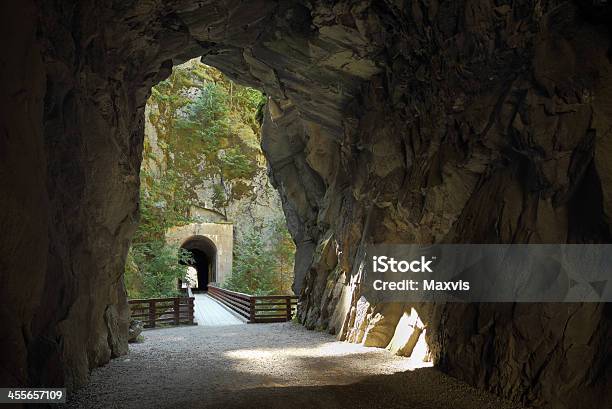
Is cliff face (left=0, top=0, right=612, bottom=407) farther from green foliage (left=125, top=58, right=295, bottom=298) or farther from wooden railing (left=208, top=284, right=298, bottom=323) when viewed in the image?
green foliage (left=125, top=58, right=295, bottom=298)

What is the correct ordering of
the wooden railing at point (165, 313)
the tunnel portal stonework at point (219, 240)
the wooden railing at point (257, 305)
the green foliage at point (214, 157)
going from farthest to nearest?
the tunnel portal stonework at point (219, 240)
the green foliage at point (214, 157)
the wooden railing at point (257, 305)
the wooden railing at point (165, 313)

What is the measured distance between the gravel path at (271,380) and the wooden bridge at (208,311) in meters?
4.13

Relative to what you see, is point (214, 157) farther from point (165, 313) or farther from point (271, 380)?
point (271, 380)

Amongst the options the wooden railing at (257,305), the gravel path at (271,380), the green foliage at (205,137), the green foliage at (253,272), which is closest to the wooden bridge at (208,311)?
the wooden railing at (257,305)

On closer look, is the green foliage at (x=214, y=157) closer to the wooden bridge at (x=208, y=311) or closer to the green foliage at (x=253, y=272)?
the green foliage at (x=253, y=272)

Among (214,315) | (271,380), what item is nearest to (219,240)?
(214,315)

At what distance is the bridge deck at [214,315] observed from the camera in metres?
16.1

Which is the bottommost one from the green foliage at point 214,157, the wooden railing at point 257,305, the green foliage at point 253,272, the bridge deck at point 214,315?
the bridge deck at point 214,315

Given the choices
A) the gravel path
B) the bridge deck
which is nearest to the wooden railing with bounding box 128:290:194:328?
→ the bridge deck

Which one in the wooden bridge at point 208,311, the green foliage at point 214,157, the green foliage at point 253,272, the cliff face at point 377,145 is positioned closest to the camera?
the cliff face at point 377,145

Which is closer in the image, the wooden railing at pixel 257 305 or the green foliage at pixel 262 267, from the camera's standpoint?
the wooden railing at pixel 257 305

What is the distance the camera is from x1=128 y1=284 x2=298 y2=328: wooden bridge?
47.1 feet

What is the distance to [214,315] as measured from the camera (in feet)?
58.4

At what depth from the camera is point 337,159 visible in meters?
14.5
